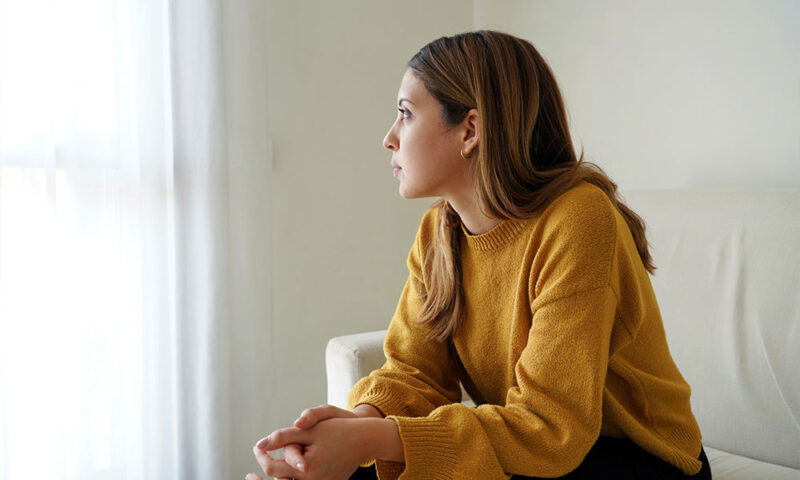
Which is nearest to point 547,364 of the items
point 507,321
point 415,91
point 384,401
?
point 507,321

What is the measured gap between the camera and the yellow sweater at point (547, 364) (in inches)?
34.3

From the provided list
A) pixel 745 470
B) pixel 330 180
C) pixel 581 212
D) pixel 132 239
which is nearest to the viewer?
pixel 581 212

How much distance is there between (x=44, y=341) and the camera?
5.10 feet

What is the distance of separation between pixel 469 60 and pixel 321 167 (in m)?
1.19

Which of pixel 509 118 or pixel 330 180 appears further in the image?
pixel 330 180

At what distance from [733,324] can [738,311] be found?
29mm

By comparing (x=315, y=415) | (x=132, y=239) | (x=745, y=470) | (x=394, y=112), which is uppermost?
(x=394, y=112)

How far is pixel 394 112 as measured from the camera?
2.33m

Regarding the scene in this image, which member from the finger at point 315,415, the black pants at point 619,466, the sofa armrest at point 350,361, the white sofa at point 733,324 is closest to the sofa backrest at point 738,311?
the white sofa at point 733,324

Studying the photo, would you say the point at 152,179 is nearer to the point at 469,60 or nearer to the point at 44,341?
the point at 44,341

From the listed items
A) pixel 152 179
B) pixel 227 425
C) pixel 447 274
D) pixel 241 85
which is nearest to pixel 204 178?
pixel 152 179

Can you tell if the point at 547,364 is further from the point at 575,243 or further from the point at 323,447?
the point at 323,447

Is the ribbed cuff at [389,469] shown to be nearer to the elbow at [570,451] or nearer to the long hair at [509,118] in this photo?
the elbow at [570,451]

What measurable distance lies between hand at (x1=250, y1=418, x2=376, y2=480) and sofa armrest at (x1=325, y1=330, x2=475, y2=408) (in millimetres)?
556
